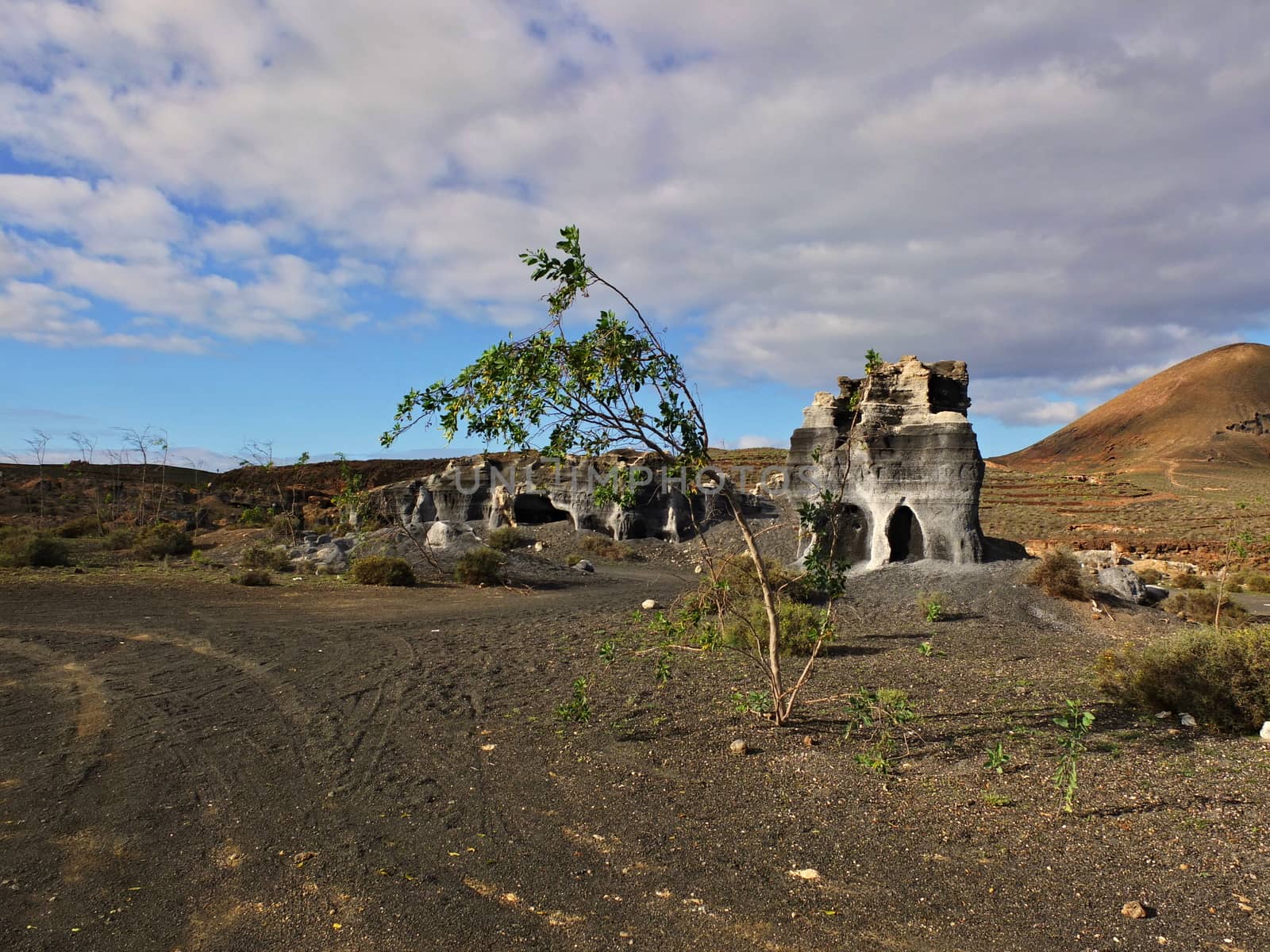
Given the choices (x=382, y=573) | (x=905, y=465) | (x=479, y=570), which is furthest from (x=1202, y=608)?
(x=382, y=573)

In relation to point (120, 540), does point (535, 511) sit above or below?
above

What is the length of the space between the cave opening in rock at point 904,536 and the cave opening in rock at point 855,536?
0.64 metres

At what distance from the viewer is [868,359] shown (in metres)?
7.15

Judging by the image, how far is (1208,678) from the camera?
279 inches

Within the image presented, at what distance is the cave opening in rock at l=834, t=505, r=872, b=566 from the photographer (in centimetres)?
2044

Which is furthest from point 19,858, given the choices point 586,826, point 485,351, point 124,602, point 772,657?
point 124,602

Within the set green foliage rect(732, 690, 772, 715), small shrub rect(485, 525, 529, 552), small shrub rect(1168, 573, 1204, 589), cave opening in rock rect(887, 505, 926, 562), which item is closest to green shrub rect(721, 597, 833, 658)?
green foliage rect(732, 690, 772, 715)

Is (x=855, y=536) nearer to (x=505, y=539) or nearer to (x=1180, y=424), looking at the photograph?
(x=505, y=539)

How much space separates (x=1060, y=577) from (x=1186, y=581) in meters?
14.6

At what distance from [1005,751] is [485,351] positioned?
554 centimetres

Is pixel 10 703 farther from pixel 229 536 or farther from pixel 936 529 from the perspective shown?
pixel 229 536

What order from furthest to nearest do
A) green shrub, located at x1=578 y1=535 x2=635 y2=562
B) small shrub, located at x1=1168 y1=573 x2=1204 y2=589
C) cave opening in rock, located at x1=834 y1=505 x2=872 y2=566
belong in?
green shrub, located at x1=578 y1=535 x2=635 y2=562 → small shrub, located at x1=1168 y1=573 x2=1204 y2=589 → cave opening in rock, located at x1=834 y1=505 x2=872 y2=566

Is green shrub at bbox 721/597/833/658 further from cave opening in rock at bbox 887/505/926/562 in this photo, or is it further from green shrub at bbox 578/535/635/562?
green shrub at bbox 578/535/635/562

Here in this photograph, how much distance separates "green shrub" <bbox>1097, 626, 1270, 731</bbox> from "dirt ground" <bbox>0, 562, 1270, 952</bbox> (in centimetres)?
26
